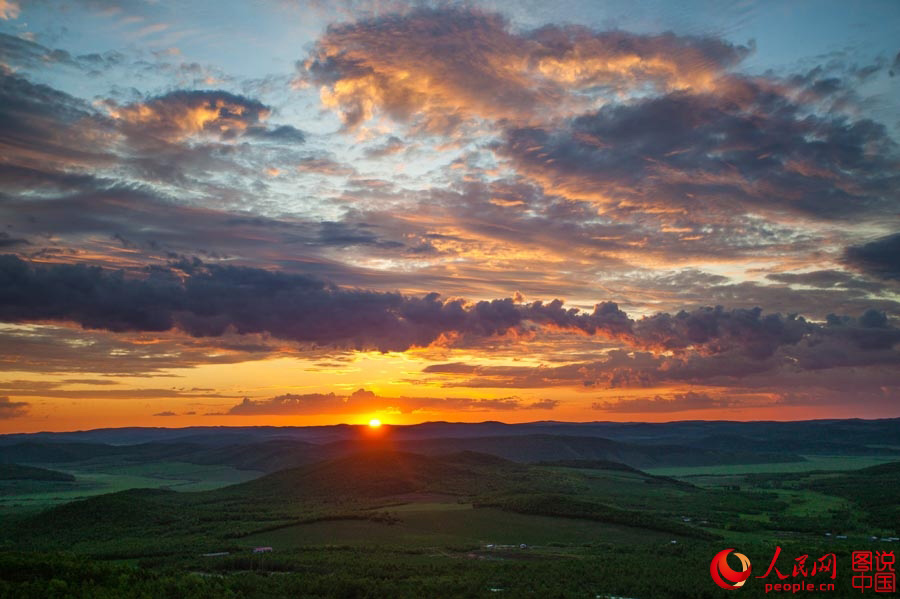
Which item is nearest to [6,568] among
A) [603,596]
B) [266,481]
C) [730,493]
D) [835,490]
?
[603,596]

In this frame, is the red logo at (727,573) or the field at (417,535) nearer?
the field at (417,535)

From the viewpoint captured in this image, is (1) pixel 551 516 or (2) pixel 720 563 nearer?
(2) pixel 720 563

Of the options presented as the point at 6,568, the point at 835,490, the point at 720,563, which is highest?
the point at 6,568

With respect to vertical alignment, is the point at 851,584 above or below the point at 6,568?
below

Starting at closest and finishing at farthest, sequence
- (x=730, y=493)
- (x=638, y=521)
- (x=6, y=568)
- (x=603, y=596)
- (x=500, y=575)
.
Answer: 1. (x=6, y=568)
2. (x=603, y=596)
3. (x=500, y=575)
4. (x=638, y=521)
5. (x=730, y=493)

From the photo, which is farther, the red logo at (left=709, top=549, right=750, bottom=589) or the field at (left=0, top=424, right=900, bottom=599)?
the red logo at (left=709, top=549, right=750, bottom=589)

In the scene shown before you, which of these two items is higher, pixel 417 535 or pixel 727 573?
pixel 727 573

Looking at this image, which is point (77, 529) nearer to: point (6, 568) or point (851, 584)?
point (6, 568)

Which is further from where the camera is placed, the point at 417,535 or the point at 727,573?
the point at 417,535
